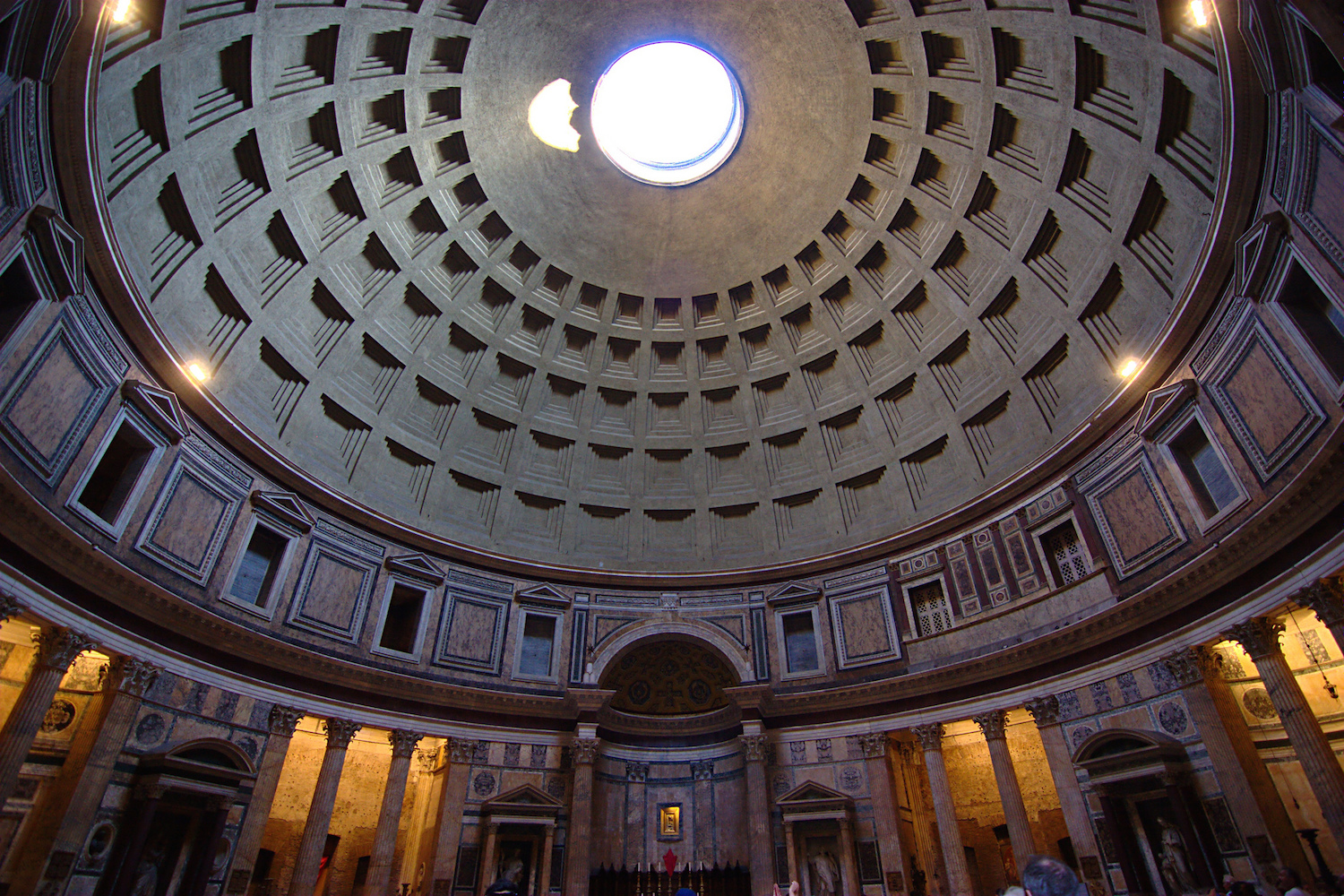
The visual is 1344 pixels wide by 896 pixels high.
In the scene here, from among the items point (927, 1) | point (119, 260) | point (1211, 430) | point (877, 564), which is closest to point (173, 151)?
point (119, 260)

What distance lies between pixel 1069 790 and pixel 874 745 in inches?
214

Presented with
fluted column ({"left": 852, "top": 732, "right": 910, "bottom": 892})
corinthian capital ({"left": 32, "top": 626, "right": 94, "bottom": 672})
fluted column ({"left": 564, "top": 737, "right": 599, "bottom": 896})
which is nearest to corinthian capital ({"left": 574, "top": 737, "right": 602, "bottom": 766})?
fluted column ({"left": 564, "top": 737, "right": 599, "bottom": 896})

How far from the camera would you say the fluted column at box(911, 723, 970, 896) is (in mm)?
18375

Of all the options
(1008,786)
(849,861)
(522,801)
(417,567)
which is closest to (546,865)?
(522,801)

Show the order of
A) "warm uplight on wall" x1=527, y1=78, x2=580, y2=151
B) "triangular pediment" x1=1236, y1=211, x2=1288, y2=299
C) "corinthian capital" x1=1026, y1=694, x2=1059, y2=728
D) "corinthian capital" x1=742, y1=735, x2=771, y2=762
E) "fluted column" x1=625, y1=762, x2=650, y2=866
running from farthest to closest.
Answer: "warm uplight on wall" x1=527, y1=78, x2=580, y2=151
"fluted column" x1=625, y1=762, x2=650, y2=866
"corinthian capital" x1=742, y1=735, x2=771, y2=762
"corinthian capital" x1=1026, y1=694, x2=1059, y2=728
"triangular pediment" x1=1236, y1=211, x2=1288, y2=299

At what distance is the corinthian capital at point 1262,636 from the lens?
14008 millimetres

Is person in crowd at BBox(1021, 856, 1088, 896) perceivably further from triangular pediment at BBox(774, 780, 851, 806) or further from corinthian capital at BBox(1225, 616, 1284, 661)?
triangular pediment at BBox(774, 780, 851, 806)

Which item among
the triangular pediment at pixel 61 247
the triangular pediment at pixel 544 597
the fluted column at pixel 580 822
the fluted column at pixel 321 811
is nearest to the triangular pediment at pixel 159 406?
the triangular pediment at pixel 61 247

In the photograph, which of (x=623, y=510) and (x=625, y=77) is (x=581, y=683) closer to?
(x=623, y=510)

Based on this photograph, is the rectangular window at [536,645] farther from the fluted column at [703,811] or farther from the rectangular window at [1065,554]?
the rectangular window at [1065,554]

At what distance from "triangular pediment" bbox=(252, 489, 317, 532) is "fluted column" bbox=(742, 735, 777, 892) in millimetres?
15342

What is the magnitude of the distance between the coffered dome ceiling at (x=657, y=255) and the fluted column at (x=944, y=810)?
7.00 metres

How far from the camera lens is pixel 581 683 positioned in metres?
24.0

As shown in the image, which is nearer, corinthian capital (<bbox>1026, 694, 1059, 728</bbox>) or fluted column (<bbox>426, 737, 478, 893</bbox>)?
corinthian capital (<bbox>1026, 694, 1059, 728</bbox>)
